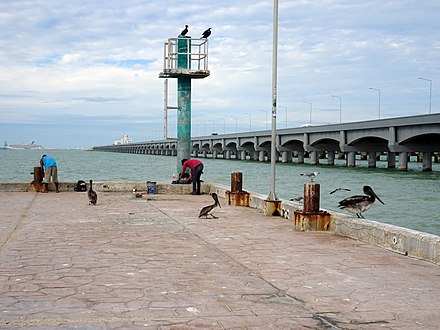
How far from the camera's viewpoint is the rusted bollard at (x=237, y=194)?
16.7 metres

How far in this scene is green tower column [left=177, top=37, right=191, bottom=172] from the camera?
21672mm

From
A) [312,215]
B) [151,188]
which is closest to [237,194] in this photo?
[151,188]

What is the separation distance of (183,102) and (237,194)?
251 inches

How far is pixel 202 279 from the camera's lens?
7.15 metres

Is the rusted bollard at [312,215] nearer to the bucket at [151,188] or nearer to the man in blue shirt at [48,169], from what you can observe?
the bucket at [151,188]

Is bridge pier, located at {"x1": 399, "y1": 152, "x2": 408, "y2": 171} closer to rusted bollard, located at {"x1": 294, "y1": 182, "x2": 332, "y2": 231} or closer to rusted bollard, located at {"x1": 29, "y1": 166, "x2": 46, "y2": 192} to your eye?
rusted bollard, located at {"x1": 29, "y1": 166, "x2": 46, "y2": 192}

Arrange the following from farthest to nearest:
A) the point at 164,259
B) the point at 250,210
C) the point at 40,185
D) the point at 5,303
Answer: the point at 40,185 → the point at 250,210 → the point at 164,259 → the point at 5,303

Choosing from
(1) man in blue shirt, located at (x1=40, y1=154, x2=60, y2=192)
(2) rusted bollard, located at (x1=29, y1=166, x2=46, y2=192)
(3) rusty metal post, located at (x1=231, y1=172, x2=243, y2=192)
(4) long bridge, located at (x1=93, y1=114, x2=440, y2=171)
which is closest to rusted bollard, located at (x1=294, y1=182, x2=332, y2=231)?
(3) rusty metal post, located at (x1=231, y1=172, x2=243, y2=192)

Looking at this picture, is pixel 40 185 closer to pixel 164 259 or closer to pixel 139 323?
pixel 164 259

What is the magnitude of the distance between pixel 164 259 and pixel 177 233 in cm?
264

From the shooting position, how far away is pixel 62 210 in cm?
1483

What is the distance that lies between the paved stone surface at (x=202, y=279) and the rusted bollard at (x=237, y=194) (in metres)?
4.34

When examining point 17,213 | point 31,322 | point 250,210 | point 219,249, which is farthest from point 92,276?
point 250,210

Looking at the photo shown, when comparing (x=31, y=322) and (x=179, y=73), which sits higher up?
(x=179, y=73)
